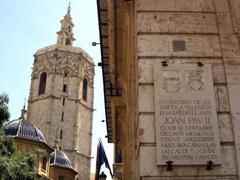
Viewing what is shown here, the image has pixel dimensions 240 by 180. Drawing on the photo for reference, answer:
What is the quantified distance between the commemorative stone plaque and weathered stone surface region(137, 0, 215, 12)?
1357mm

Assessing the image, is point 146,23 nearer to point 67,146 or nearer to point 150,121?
point 150,121

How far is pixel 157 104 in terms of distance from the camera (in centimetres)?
672

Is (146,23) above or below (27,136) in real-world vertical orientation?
below

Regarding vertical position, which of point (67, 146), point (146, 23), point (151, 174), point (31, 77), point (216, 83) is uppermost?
point (31, 77)

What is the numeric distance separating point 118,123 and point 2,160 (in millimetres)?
6179

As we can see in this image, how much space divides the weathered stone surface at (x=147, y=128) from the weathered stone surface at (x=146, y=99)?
14cm

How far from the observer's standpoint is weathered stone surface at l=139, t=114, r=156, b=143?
649 cm

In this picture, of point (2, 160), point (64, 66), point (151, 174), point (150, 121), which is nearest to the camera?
point (151, 174)

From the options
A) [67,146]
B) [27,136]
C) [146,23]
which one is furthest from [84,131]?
[146,23]

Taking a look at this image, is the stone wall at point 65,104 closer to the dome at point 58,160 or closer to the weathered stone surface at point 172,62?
the dome at point 58,160

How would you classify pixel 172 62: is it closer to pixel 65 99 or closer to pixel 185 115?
pixel 185 115

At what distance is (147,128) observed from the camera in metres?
6.59

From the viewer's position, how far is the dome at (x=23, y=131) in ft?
170

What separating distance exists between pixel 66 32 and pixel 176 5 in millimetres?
94102
